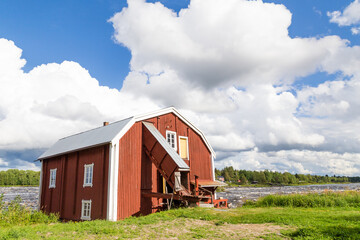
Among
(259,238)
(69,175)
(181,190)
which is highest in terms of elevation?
(69,175)

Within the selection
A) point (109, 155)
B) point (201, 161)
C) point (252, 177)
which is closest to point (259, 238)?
point (109, 155)

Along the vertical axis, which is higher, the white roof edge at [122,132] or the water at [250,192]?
the white roof edge at [122,132]

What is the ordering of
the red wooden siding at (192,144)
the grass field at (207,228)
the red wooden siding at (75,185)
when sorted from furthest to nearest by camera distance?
the red wooden siding at (192,144) < the red wooden siding at (75,185) < the grass field at (207,228)

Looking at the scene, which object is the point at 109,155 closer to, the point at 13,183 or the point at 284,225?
the point at 284,225

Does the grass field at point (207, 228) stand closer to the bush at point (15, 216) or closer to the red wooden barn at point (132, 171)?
the bush at point (15, 216)

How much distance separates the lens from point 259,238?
9477mm

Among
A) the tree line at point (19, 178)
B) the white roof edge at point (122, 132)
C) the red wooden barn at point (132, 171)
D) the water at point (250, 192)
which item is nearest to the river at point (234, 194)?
the water at point (250, 192)

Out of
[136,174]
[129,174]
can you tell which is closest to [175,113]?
[136,174]

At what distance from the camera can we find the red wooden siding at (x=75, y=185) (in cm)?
1614

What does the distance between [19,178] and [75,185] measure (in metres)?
121

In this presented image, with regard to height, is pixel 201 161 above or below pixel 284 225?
above

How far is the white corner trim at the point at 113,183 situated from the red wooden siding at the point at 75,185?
23.0 inches

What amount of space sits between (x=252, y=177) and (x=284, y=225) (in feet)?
518

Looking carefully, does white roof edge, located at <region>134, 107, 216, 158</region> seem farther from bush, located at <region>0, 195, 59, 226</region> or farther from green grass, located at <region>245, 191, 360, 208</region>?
bush, located at <region>0, 195, 59, 226</region>
